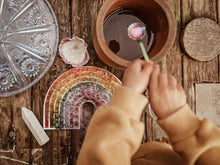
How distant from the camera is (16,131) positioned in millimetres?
865

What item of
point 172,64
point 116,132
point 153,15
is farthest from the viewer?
point 172,64

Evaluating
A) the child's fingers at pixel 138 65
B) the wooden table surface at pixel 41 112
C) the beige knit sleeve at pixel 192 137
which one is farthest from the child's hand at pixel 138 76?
the wooden table surface at pixel 41 112

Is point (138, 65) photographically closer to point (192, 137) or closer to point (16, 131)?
point (192, 137)

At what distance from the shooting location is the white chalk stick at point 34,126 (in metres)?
0.85

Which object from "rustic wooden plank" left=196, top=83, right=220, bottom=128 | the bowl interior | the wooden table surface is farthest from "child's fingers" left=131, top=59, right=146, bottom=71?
"rustic wooden plank" left=196, top=83, right=220, bottom=128

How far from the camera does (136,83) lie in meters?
0.64

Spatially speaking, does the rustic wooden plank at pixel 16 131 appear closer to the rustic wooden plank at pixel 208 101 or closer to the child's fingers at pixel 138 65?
the child's fingers at pixel 138 65

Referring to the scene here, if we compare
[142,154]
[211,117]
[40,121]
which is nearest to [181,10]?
[211,117]

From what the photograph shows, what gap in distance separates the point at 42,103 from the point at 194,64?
0.58 metres

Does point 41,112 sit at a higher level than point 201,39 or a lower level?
lower

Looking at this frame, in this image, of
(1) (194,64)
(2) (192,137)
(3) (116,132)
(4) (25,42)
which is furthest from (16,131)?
(1) (194,64)

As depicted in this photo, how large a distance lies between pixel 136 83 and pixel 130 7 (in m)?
0.33

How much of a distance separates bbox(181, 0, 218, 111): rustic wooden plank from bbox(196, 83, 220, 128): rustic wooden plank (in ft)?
0.07

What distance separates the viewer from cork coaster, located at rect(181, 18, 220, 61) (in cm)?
91
